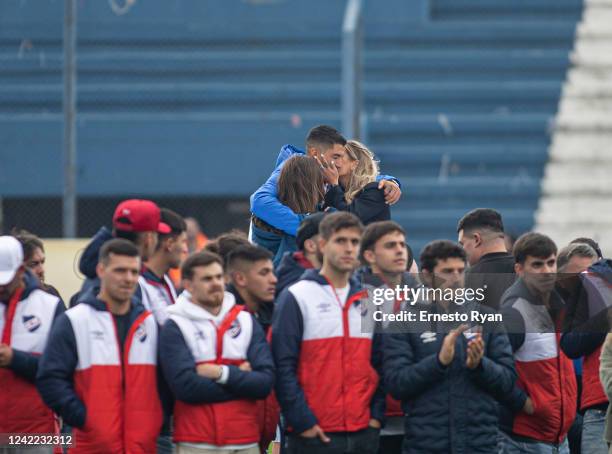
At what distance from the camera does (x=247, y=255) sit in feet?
17.8

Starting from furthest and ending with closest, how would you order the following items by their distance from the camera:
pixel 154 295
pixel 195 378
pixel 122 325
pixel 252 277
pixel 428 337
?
pixel 154 295, pixel 252 277, pixel 428 337, pixel 122 325, pixel 195 378

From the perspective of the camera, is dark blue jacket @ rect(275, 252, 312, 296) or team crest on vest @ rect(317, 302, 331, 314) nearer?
team crest on vest @ rect(317, 302, 331, 314)

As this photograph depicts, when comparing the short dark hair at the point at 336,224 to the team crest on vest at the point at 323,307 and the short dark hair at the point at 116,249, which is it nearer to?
the team crest on vest at the point at 323,307

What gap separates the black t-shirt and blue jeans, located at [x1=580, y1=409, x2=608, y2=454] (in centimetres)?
236

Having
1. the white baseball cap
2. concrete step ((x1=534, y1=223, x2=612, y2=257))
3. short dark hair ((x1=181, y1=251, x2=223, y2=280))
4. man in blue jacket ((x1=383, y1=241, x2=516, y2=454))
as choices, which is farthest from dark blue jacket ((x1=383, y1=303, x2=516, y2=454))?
concrete step ((x1=534, y1=223, x2=612, y2=257))

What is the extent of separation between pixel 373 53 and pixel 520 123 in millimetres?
1914

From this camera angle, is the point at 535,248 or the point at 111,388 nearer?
the point at 111,388

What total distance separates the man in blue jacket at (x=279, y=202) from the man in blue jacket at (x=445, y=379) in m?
1.04

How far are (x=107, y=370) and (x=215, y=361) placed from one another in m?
0.45

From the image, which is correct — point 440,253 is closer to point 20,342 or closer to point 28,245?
point 20,342

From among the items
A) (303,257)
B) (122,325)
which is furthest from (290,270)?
(122,325)

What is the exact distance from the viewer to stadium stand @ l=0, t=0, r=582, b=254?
42.8ft

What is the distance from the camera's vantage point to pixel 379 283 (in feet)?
17.5

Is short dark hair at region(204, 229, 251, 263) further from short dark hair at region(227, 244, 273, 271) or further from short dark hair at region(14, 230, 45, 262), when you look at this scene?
short dark hair at region(14, 230, 45, 262)
